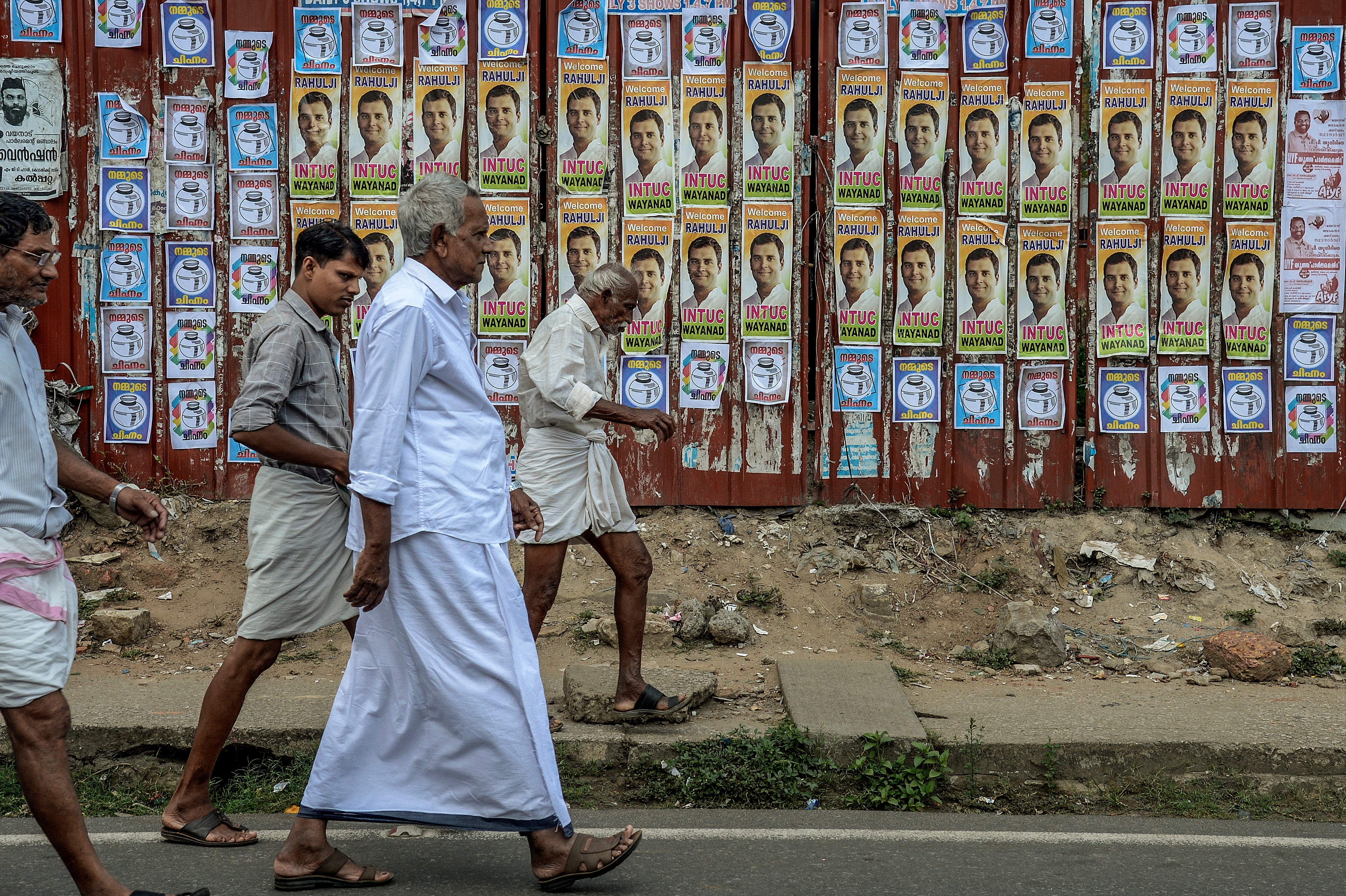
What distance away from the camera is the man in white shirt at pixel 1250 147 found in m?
6.84

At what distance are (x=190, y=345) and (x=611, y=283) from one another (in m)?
3.46

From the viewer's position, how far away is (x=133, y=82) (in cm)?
691

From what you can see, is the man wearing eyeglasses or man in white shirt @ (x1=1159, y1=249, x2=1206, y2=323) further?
man in white shirt @ (x1=1159, y1=249, x2=1206, y2=323)

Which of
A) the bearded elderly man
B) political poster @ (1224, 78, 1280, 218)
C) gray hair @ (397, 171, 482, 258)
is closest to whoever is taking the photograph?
gray hair @ (397, 171, 482, 258)

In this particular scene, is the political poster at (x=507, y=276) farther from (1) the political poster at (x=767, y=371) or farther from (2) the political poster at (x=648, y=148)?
(1) the political poster at (x=767, y=371)

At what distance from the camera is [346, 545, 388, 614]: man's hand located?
312cm

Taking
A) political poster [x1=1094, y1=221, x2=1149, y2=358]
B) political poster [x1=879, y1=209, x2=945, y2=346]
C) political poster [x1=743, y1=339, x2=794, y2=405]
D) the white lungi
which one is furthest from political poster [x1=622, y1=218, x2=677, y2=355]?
the white lungi

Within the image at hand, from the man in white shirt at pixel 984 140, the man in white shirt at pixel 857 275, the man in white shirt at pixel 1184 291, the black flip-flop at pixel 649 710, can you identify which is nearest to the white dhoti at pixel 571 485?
the black flip-flop at pixel 649 710

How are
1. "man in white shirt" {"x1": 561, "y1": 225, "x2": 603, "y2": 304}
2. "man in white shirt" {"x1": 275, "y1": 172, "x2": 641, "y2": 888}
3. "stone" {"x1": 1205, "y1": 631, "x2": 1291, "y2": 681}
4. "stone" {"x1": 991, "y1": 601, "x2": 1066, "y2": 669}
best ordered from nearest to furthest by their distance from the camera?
"man in white shirt" {"x1": 275, "y1": 172, "x2": 641, "y2": 888}
"stone" {"x1": 1205, "y1": 631, "x2": 1291, "y2": 681}
"stone" {"x1": 991, "y1": 601, "x2": 1066, "y2": 669}
"man in white shirt" {"x1": 561, "y1": 225, "x2": 603, "y2": 304}

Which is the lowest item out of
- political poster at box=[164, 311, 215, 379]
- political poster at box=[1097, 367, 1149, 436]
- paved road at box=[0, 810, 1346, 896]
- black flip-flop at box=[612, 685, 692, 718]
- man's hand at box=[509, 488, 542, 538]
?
paved road at box=[0, 810, 1346, 896]

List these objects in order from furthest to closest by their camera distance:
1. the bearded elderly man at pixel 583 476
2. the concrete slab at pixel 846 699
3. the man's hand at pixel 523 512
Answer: the bearded elderly man at pixel 583 476, the concrete slab at pixel 846 699, the man's hand at pixel 523 512

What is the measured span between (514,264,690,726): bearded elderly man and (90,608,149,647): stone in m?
2.50

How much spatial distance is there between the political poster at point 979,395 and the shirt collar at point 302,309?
409cm

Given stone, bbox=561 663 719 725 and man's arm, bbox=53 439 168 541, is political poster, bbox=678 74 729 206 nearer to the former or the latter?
stone, bbox=561 663 719 725
